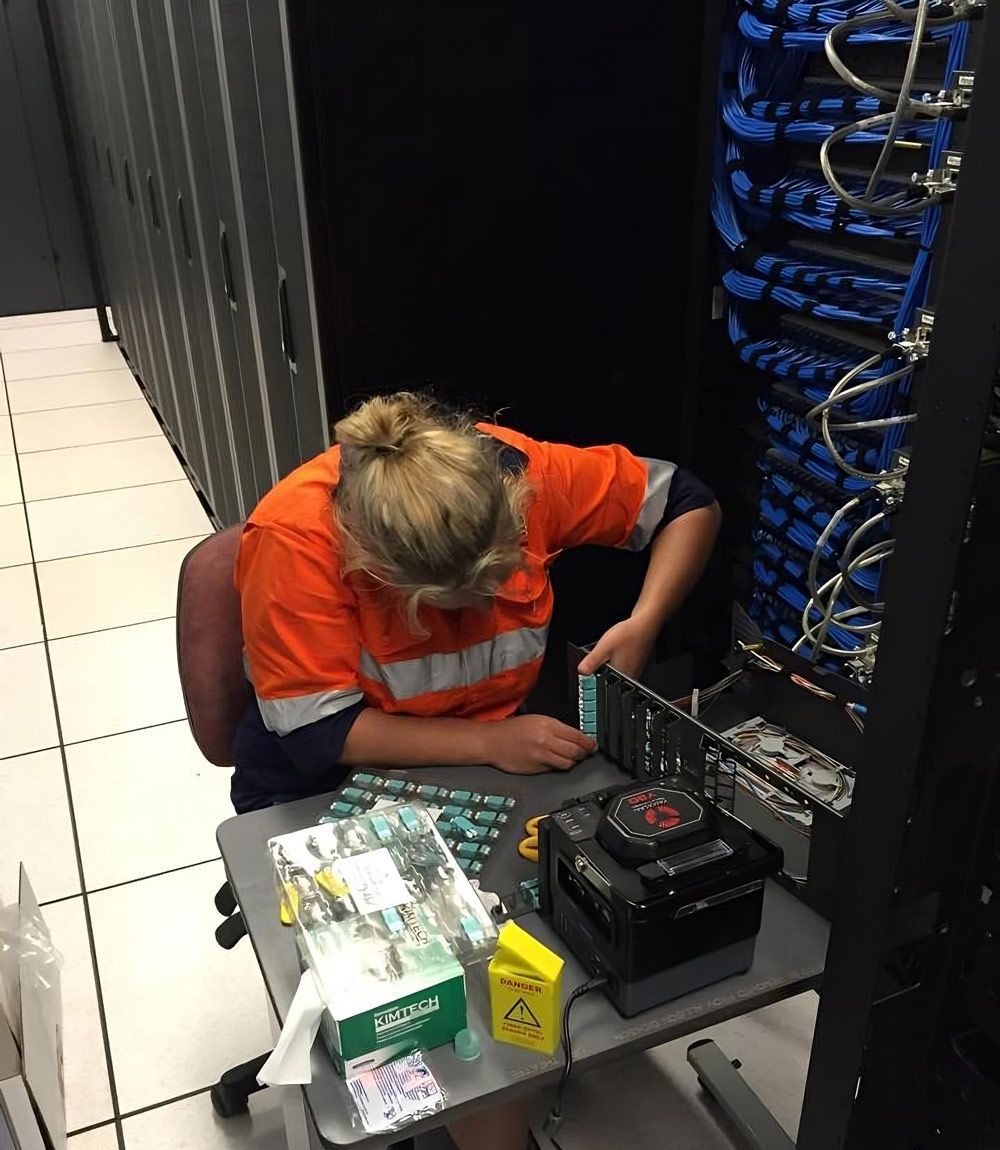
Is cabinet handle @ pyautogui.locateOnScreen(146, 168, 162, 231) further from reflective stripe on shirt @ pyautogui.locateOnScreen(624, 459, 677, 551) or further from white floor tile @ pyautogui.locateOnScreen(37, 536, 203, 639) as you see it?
reflective stripe on shirt @ pyautogui.locateOnScreen(624, 459, 677, 551)

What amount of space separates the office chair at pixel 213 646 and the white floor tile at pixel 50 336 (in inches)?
224

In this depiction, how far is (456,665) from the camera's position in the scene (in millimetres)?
1493

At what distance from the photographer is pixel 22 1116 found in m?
1.42

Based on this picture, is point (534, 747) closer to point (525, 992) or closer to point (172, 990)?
point (525, 992)

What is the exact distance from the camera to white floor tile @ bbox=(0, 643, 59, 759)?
9.21 ft

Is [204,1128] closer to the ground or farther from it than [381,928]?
closer to the ground

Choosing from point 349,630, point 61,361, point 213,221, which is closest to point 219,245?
point 213,221

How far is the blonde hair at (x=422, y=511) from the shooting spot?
1298mm

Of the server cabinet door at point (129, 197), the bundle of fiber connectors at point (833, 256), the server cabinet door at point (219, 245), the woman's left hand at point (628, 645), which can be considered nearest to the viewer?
the bundle of fiber connectors at point (833, 256)

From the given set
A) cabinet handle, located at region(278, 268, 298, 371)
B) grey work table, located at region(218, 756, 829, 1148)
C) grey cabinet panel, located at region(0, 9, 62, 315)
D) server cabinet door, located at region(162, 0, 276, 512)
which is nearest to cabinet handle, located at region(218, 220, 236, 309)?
server cabinet door, located at region(162, 0, 276, 512)

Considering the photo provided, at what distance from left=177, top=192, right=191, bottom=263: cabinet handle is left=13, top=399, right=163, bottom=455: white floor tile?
1819 mm

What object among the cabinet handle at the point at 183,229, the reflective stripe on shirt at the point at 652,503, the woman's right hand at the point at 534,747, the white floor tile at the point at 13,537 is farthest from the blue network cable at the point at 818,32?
the white floor tile at the point at 13,537

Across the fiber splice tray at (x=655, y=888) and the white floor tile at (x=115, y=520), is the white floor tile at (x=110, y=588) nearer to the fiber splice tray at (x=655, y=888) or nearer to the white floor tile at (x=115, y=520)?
the white floor tile at (x=115, y=520)

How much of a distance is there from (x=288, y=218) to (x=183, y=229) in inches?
56.5
